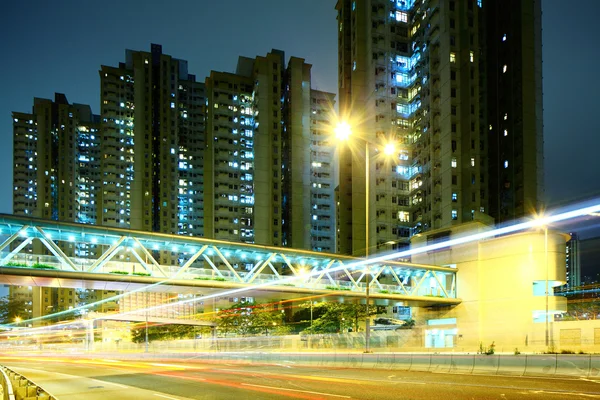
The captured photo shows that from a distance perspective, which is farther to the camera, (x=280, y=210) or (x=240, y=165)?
(x=240, y=165)

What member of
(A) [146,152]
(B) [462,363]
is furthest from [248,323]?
(A) [146,152]

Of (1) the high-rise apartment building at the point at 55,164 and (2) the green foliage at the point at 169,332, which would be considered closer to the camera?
(2) the green foliage at the point at 169,332

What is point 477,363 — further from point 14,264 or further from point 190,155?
point 190,155

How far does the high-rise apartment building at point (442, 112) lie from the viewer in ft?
263

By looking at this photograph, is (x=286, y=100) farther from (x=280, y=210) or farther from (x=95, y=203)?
(x=95, y=203)

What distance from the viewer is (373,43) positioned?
98.4 m

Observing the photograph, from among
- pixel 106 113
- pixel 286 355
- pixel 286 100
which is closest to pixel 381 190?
pixel 286 100

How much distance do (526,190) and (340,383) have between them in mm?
80750

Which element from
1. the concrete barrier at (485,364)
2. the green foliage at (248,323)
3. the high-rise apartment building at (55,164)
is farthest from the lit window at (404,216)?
the high-rise apartment building at (55,164)

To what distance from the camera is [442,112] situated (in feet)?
267

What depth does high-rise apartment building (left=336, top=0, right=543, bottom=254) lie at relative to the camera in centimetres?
8019

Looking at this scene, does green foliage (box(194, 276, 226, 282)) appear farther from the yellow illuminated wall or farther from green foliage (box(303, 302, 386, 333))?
green foliage (box(303, 302, 386, 333))

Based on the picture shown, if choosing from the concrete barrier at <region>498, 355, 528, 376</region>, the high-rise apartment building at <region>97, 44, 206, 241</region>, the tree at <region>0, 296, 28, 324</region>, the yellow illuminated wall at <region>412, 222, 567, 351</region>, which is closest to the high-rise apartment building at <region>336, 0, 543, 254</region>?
the yellow illuminated wall at <region>412, 222, 567, 351</region>

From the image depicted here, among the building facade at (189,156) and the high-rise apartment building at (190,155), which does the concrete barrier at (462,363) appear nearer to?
the high-rise apartment building at (190,155)
